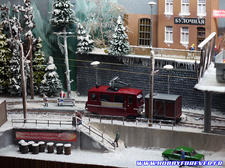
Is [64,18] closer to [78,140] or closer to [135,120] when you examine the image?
[135,120]

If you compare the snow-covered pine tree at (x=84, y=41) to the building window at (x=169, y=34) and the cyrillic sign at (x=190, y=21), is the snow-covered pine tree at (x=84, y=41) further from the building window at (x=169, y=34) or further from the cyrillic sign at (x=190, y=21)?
the cyrillic sign at (x=190, y=21)

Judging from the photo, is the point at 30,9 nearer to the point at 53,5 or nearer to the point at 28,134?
the point at 53,5

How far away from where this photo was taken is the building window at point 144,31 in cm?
3547

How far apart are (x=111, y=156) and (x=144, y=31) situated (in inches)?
519

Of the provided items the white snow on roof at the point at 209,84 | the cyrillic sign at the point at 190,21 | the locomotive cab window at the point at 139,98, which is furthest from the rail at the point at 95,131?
the cyrillic sign at the point at 190,21

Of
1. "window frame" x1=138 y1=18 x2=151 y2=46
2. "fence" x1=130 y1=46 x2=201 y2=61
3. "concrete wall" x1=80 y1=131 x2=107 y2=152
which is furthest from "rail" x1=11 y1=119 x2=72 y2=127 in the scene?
"window frame" x1=138 y1=18 x2=151 y2=46

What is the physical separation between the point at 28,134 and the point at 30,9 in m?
12.4

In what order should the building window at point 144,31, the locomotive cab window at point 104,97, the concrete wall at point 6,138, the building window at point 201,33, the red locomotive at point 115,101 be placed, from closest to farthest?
the concrete wall at point 6,138 → the red locomotive at point 115,101 → the locomotive cab window at point 104,97 → the building window at point 201,33 → the building window at point 144,31

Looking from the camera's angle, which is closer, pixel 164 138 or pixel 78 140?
pixel 164 138

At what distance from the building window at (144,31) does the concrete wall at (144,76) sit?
223cm

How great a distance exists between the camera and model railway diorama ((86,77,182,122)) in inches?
1151

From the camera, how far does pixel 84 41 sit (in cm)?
3662

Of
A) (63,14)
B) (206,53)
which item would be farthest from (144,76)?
(206,53)

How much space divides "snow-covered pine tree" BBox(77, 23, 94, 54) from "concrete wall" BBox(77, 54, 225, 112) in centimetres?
63
